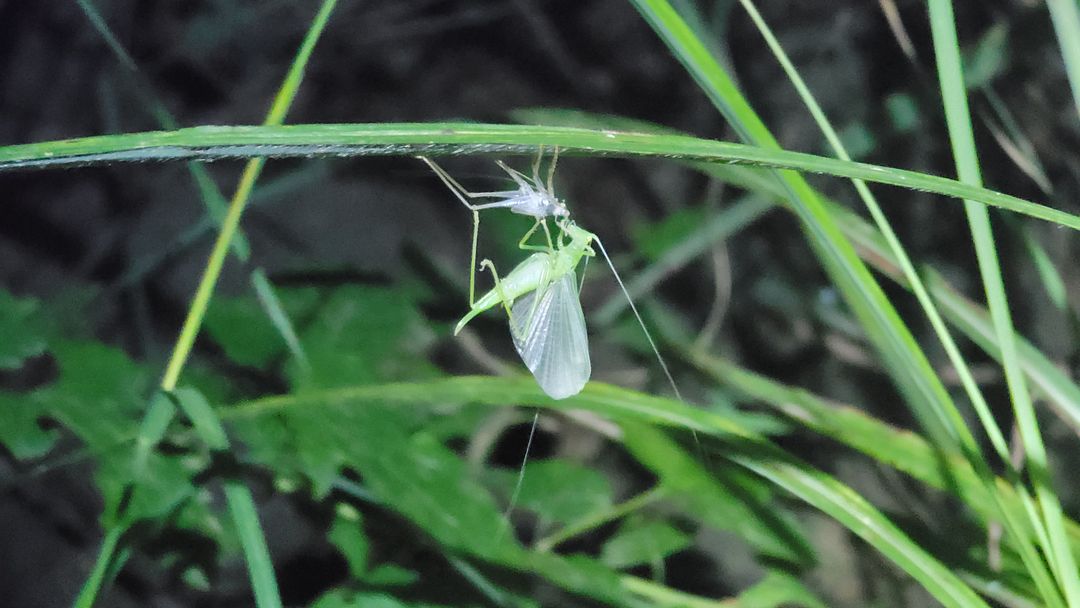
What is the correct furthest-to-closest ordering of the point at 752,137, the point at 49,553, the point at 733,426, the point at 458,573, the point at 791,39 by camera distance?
the point at 791,39, the point at 49,553, the point at 458,573, the point at 733,426, the point at 752,137

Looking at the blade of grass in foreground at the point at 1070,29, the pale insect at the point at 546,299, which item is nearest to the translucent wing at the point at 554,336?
the pale insect at the point at 546,299

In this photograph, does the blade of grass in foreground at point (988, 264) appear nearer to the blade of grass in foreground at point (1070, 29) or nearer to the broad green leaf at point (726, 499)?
the blade of grass in foreground at point (1070, 29)

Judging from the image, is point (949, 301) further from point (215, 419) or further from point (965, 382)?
point (215, 419)

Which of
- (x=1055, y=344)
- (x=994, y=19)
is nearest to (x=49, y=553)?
(x=1055, y=344)

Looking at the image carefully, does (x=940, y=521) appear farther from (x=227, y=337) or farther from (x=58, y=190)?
(x=58, y=190)

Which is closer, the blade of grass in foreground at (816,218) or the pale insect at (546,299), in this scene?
the blade of grass in foreground at (816,218)

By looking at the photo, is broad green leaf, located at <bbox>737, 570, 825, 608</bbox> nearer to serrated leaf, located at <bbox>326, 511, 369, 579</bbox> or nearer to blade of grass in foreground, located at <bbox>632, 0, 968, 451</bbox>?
blade of grass in foreground, located at <bbox>632, 0, 968, 451</bbox>
